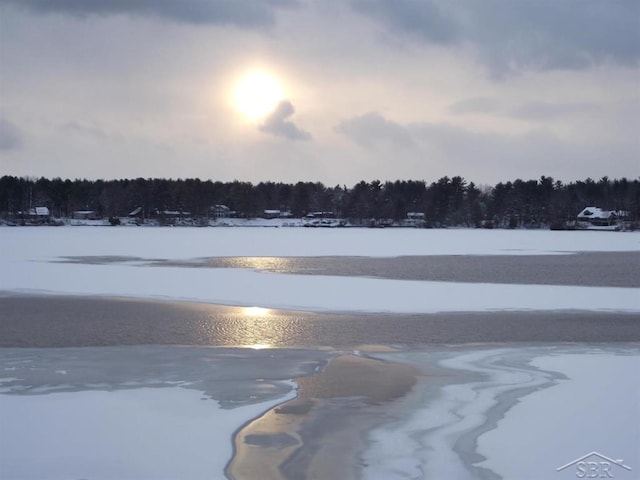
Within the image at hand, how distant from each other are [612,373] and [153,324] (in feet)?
28.1

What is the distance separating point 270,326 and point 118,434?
690 cm

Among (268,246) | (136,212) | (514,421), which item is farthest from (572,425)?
(136,212)

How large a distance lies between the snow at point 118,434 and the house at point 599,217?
11695cm

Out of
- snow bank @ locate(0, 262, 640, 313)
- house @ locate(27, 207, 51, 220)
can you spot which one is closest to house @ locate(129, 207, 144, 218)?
house @ locate(27, 207, 51, 220)

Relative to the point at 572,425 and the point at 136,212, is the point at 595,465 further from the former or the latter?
the point at 136,212

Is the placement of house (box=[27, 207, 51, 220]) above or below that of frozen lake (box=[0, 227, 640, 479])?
above

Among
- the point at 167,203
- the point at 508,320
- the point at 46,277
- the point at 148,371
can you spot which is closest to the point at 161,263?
the point at 46,277

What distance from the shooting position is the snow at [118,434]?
6137 millimetres

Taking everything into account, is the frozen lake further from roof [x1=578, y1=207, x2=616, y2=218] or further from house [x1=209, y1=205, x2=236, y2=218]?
house [x1=209, y1=205, x2=236, y2=218]

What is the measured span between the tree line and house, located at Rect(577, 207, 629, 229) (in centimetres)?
164

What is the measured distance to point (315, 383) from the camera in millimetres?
9078

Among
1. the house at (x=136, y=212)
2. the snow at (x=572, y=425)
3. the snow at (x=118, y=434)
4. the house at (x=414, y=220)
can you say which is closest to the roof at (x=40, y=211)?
the house at (x=136, y=212)

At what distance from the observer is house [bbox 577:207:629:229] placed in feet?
391

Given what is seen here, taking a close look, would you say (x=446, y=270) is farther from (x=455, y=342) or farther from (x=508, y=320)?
(x=455, y=342)
